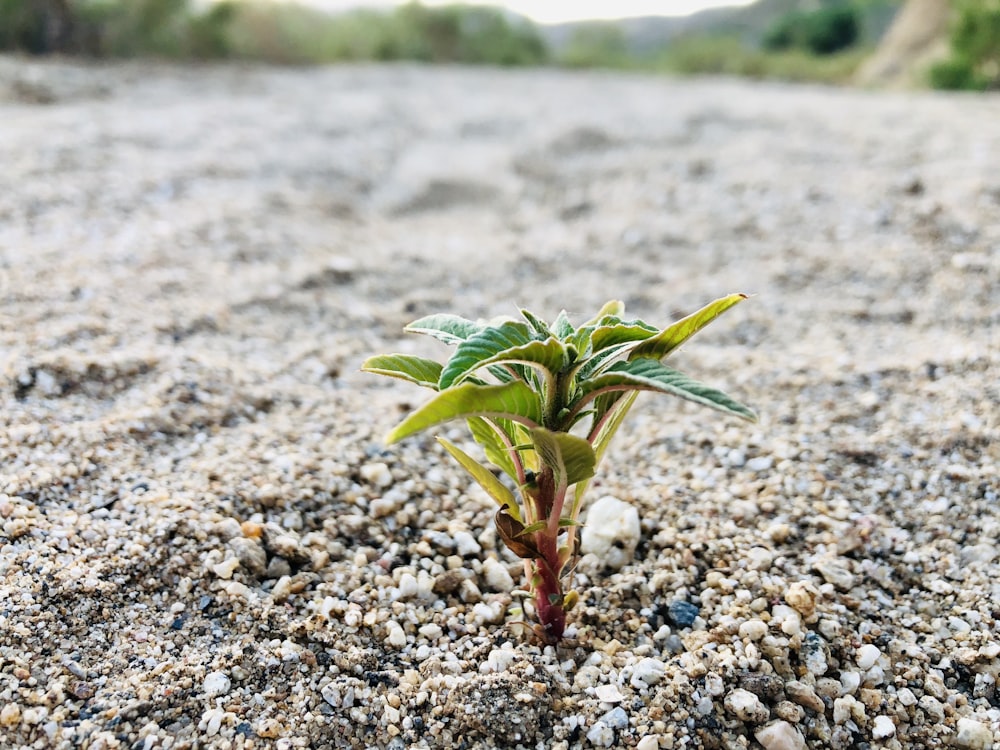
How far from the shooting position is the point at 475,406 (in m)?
1.04

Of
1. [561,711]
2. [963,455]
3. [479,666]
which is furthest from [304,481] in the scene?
[963,455]

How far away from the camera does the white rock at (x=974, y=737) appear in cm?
129

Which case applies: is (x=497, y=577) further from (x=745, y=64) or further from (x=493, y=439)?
(x=745, y=64)

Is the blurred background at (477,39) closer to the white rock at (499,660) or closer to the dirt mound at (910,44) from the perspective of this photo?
the dirt mound at (910,44)

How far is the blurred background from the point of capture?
6.88 metres

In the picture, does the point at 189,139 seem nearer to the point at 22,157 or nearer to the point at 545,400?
the point at 22,157

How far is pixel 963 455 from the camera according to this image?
75.4 inches

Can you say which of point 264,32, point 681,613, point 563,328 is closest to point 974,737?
point 681,613

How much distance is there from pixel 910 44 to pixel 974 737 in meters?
12.4

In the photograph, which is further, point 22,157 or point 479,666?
point 22,157

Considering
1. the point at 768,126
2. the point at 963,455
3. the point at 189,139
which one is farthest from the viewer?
the point at 768,126

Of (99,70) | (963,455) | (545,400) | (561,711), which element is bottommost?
(561,711)

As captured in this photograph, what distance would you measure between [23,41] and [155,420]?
21.1ft

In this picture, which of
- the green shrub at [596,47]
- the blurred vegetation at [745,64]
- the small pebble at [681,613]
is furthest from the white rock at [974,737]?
the green shrub at [596,47]
